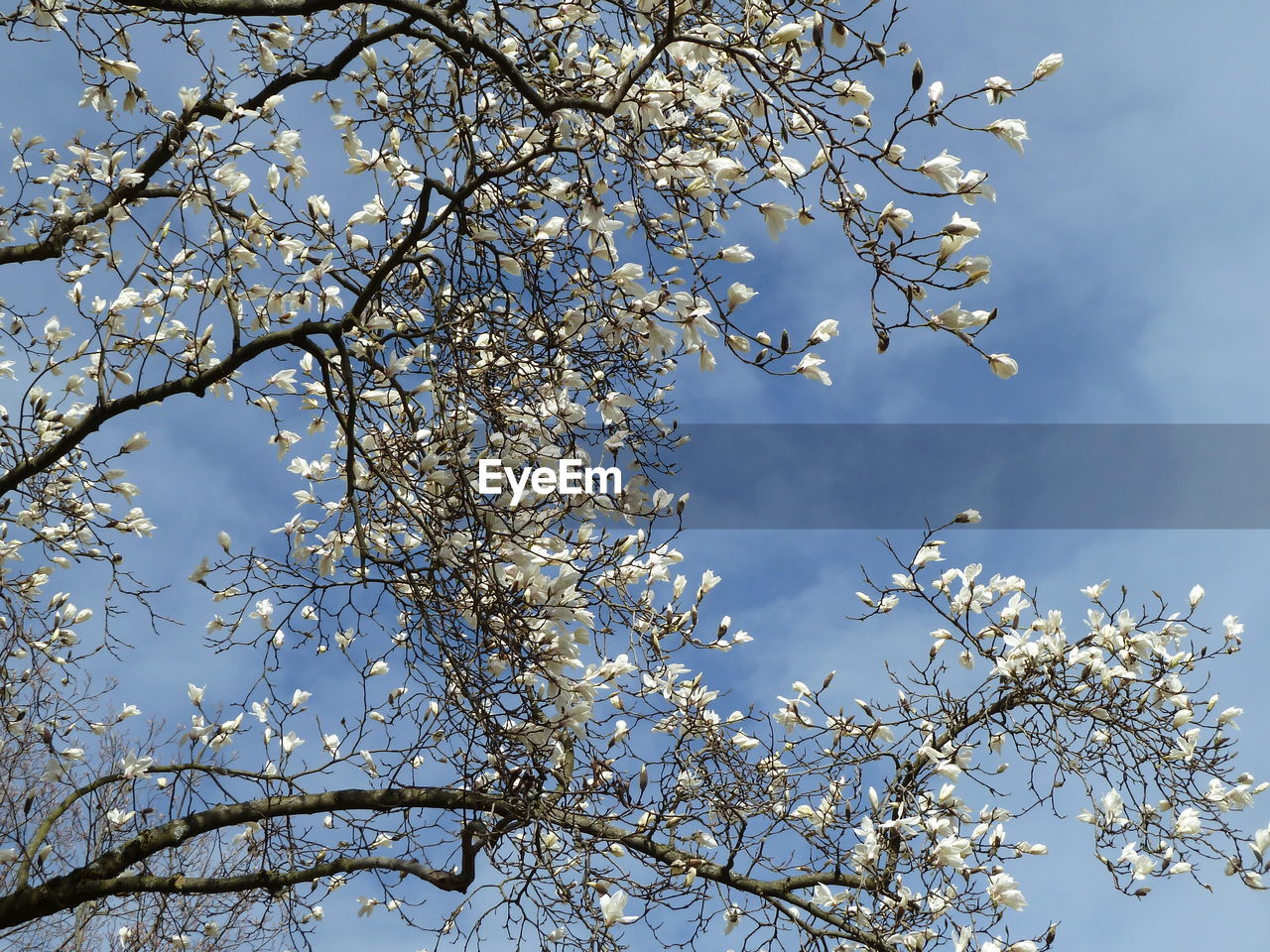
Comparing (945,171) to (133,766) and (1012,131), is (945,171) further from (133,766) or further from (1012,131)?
(133,766)

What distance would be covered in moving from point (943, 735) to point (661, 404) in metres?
2.35

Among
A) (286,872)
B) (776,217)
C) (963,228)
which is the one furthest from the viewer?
(286,872)

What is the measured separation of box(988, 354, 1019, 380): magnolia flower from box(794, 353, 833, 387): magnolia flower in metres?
0.55

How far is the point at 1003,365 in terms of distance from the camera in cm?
256

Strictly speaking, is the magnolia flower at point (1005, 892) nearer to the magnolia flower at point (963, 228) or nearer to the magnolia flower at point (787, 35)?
the magnolia flower at point (963, 228)

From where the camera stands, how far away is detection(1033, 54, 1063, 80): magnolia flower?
276cm

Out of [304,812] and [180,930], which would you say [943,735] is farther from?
[180,930]

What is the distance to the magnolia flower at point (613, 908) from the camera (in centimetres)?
326

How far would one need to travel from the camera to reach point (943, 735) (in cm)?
492

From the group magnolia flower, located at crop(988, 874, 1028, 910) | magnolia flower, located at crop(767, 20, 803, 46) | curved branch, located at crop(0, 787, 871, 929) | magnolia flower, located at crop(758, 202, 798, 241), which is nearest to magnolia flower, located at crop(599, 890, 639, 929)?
curved branch, located at crop(0, 787, 871, 929)

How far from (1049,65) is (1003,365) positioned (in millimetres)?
877

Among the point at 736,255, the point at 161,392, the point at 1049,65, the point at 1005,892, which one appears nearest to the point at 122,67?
the point at 161,392

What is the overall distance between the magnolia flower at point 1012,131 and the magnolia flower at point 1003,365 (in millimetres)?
571

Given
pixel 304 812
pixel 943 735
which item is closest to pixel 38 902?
pixel 304 812
